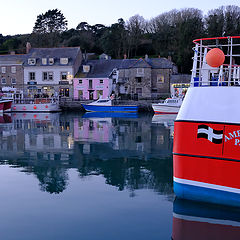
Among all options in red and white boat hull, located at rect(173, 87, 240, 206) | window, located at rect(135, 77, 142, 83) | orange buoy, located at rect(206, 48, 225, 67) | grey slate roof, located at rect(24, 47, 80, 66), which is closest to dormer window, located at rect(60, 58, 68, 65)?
grey slate roof, located at rect(24, 47, 80, 66)

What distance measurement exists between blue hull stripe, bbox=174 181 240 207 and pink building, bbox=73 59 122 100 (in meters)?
42.1

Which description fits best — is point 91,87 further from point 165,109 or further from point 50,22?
point 50,22

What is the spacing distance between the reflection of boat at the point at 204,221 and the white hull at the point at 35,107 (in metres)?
37.9

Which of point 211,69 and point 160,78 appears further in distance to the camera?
point 160,78

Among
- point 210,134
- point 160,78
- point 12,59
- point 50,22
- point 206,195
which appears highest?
point 50,22

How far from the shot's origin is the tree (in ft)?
261

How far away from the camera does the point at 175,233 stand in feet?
22.4

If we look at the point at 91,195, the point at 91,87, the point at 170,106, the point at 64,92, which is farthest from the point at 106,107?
the point at 91,195

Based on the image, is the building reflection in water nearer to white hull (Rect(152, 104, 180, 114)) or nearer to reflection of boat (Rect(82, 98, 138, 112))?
white hull (Rect(152, 104, 180, 114))

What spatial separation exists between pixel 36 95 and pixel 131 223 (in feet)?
148

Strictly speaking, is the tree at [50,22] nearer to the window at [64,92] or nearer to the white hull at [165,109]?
the window at [64,92]

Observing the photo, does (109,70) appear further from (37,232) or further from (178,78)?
(37,232)

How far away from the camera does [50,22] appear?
264 feet

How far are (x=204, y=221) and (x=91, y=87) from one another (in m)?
44.1
